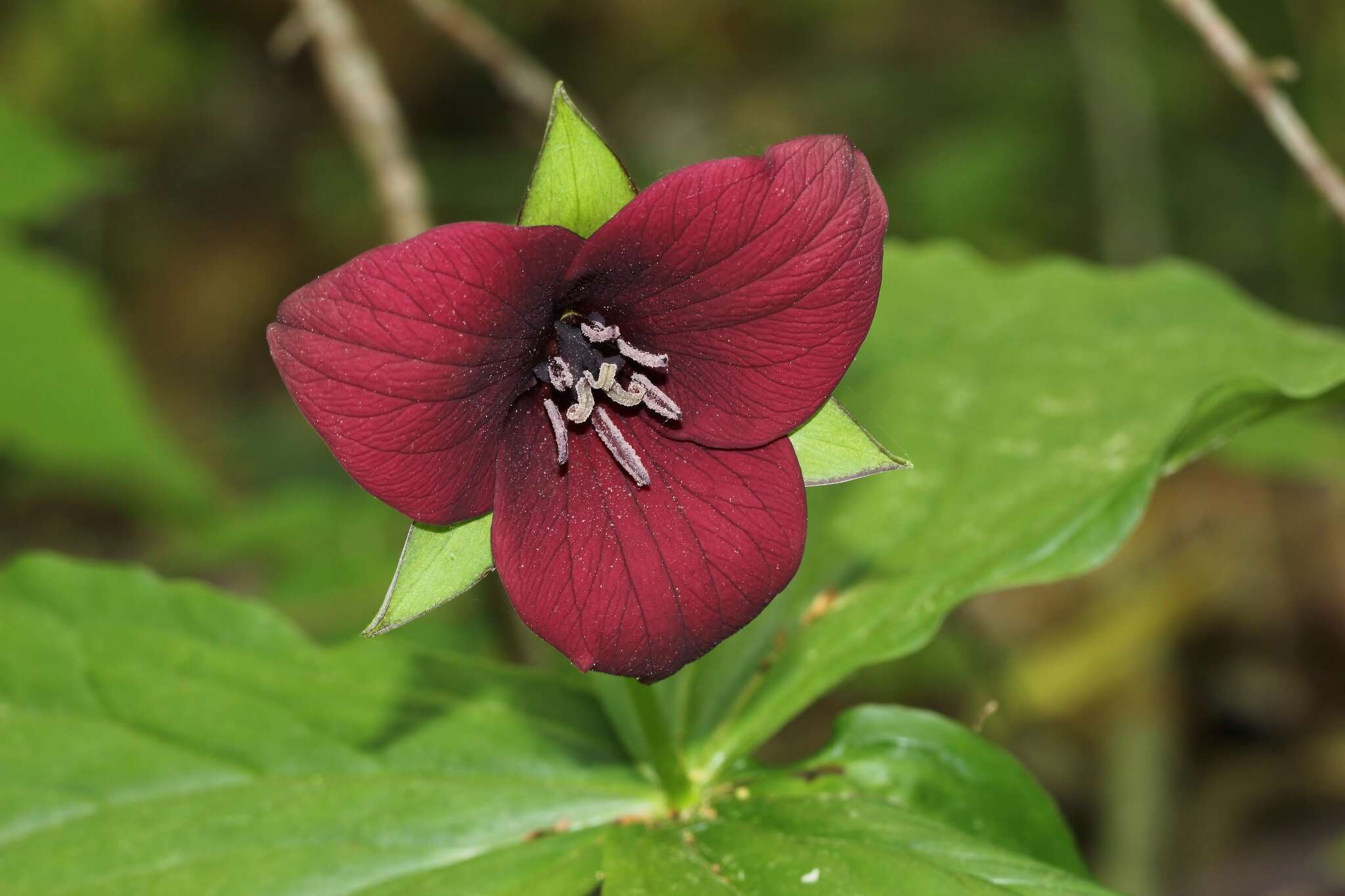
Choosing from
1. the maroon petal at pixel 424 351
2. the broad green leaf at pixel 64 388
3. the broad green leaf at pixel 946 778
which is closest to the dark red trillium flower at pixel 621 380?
the maroon petal at pixel 424 351

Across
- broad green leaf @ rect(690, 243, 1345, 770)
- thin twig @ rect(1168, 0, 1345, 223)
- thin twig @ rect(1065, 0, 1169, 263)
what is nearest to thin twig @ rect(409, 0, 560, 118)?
broad green leaf @ rect(690, 243, 1345, 770)

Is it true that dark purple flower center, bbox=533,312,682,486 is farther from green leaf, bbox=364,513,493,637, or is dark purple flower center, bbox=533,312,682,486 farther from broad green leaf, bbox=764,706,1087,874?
broad green leaf, bbox=764,706,1087,874

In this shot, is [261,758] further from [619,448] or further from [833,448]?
[833,448]

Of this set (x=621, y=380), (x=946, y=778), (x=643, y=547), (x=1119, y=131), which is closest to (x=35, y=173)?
(x=621, y=380)

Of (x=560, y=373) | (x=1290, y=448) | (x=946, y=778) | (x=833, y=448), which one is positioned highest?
(x=560, y=373)

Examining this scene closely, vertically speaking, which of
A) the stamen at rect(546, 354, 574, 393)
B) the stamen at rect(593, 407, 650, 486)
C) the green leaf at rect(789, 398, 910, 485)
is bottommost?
the green leaf at rect(789, 398, 910, 485)

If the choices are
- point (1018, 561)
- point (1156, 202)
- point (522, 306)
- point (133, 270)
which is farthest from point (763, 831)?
point (133, 270)

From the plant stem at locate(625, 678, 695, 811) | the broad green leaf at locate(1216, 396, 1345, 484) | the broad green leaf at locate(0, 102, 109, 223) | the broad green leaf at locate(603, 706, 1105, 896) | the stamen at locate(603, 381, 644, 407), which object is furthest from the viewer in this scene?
the broad green leaf at locate(1216, 396, 1345, 484)
